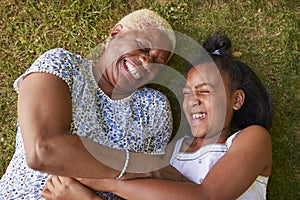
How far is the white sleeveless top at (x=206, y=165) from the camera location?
285 cm

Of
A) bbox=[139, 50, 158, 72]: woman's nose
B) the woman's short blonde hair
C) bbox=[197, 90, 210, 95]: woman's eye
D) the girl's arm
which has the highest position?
the woman's short blonde hair

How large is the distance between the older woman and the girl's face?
0.27 metres

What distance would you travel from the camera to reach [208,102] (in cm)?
288

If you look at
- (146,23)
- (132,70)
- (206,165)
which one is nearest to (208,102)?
(206,165)

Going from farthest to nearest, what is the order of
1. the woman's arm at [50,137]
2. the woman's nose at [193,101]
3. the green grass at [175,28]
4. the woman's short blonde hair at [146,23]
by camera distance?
the green grass at [175,28]
the woman's short blonde hair at [146,23]
the woman's nose at [193,101]
the woman's arm at [50,137]

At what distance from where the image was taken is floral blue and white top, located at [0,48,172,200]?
279 cm

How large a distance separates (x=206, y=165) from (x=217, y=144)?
0.56 feet

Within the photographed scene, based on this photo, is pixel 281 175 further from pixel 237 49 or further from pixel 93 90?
Answer: pixel 93 90

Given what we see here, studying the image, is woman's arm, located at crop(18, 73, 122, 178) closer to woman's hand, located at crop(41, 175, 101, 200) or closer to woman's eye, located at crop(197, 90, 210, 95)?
woman's hand, located at crop(41, 175, 101, 200)

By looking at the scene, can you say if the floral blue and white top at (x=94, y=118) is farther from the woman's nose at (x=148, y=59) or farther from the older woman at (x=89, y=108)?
the woman's nose at (x=148, y=59)

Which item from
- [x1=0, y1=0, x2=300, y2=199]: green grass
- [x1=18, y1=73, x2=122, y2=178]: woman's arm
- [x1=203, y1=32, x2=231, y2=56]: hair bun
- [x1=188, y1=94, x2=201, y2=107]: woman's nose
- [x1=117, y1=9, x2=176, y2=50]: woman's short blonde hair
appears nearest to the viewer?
[x1=18, y1=73, x2=122, y2=178]: woman's arm

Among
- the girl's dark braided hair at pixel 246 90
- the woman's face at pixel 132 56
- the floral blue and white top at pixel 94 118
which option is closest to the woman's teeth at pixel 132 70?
the woman's face at pixel 132 56

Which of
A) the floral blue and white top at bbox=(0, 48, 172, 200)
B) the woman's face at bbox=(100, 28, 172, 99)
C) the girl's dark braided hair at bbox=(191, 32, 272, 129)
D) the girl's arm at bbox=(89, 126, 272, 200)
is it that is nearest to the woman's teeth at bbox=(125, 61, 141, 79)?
the woman's face at bbox=(100, 28, 172, 99)

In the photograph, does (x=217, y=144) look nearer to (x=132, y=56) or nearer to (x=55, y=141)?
(x=132, y=56)
